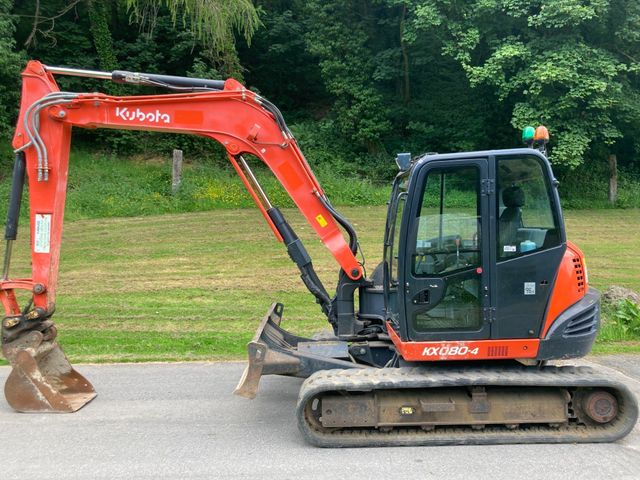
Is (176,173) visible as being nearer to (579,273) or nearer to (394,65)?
(394,65)

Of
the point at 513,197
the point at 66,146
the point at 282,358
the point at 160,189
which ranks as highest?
the point at 66,146

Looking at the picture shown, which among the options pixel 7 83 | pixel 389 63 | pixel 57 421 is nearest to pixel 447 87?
pixel 389 63

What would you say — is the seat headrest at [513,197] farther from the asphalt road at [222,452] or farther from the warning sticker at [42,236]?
the warning sticker at [42,236]

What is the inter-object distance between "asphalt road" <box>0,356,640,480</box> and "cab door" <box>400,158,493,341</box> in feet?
3.48

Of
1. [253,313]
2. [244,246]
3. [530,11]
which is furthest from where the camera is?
[530,11]

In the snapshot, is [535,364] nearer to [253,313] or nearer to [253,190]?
[253,190]

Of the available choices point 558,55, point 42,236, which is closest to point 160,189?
point 558,55

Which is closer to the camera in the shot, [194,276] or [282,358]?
[282,358]

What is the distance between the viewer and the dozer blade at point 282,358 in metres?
5.10

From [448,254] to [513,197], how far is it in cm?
74

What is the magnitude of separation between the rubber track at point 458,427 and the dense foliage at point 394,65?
49.0 feet

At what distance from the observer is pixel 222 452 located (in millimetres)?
4844

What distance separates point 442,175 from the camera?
5.11m

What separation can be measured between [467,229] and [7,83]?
21.4 m
